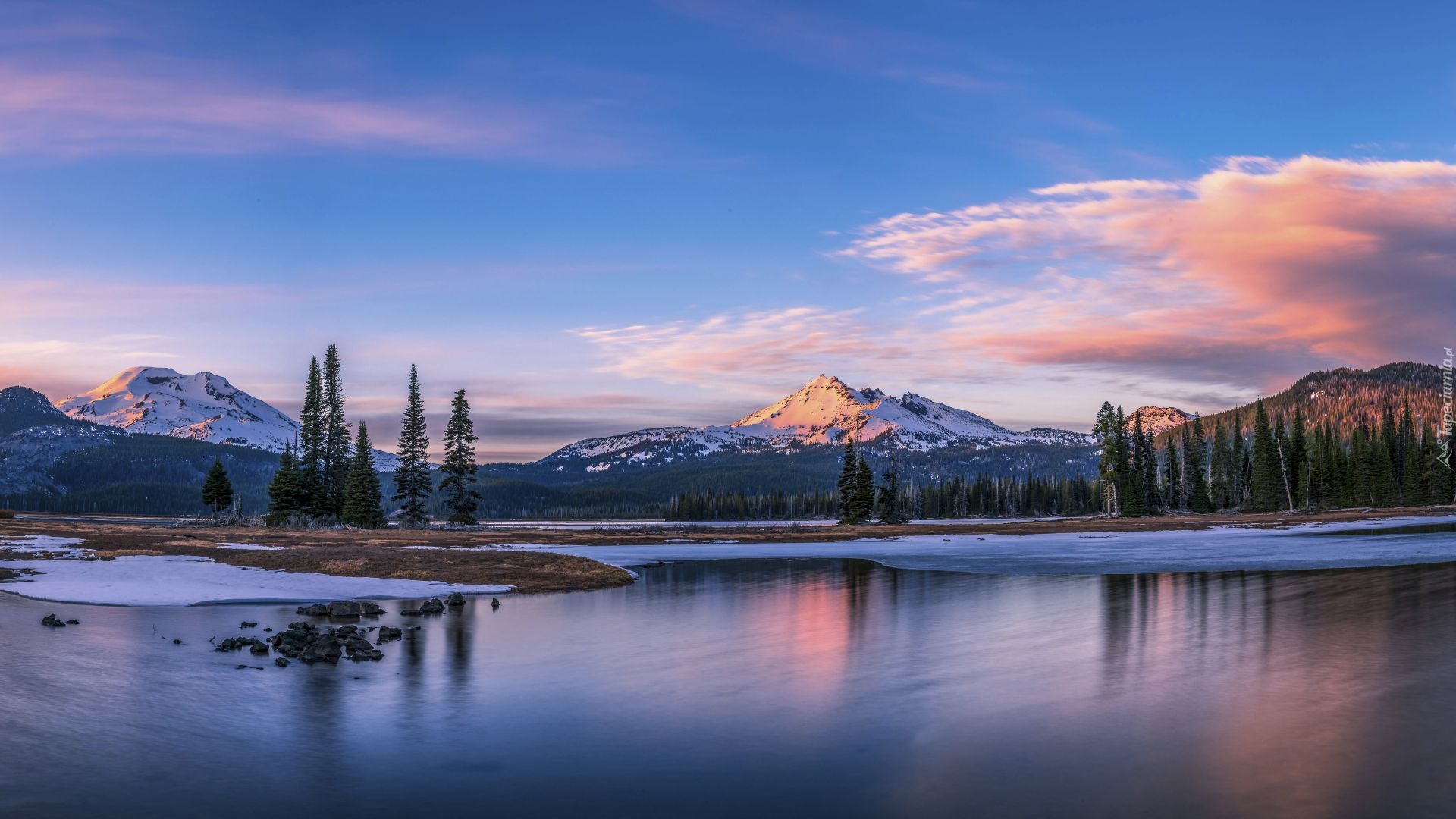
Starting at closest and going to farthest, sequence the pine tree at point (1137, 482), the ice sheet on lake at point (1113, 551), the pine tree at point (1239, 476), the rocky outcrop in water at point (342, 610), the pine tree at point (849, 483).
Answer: the rocky outcrop in water at point (342, 610)
the ice sheet on lake at point (1113, 551)
the pine tree at point (849, 483)
the pine tree at point (1137, 482)
the pine tree at point (1239, 476)

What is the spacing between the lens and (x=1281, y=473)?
477ft

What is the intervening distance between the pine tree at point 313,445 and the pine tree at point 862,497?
Answer: 65.6 meters

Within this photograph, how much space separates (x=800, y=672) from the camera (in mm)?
22172

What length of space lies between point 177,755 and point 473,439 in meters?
97.6

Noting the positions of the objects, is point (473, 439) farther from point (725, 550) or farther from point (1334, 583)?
point (1334, 583)

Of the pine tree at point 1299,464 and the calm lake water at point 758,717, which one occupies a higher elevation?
the pine tree at point 1299,464

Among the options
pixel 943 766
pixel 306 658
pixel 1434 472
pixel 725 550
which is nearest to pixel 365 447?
pixel 725 550

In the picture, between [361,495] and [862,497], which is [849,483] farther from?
[361,495]

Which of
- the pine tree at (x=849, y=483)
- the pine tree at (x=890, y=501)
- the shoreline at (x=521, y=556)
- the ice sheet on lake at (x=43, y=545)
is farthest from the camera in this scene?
the pine tree at (x=890, y=501)

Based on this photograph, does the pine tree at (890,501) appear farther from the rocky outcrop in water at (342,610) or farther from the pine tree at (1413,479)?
the rocky outcrop in water at (342,610)

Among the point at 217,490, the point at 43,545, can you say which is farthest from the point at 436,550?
the point at 217,490

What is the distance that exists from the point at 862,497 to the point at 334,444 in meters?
66.3

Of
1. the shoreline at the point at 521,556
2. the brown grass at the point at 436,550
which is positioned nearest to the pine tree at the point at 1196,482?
the brown grass at the point at 436,550

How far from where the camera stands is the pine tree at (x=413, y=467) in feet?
356
